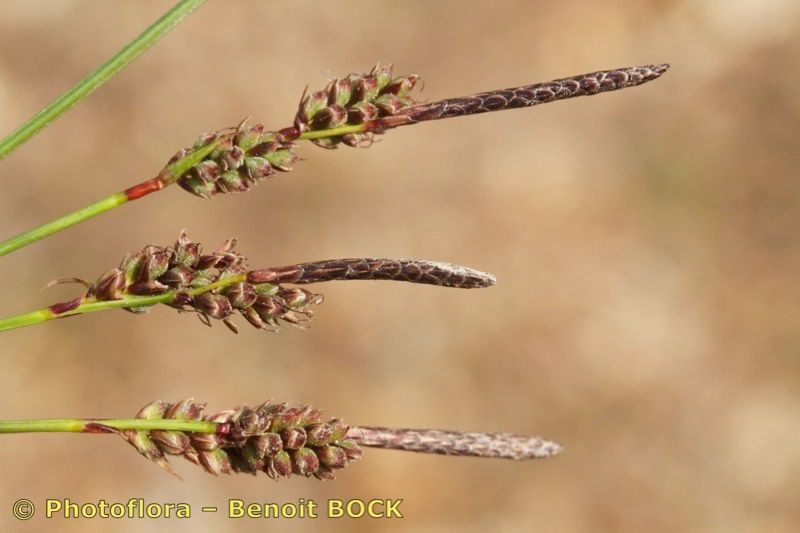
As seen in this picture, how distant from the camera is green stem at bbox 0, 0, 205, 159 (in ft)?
4.97

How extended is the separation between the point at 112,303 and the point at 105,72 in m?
0.41

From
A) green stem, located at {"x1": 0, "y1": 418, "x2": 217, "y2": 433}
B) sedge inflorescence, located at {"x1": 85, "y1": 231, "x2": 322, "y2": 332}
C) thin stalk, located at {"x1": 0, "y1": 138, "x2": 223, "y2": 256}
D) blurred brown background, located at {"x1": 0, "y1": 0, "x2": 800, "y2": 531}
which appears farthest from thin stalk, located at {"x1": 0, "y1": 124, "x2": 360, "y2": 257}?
blurred brown background, located at {"x1": 0, "y1": 0, "x2": 800, "y2": 531}

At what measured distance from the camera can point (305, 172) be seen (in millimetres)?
6367

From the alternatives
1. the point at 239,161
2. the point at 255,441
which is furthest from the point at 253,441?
the point at 239,161

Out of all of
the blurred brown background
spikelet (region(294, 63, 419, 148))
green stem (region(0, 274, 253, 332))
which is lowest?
green stem (region(0, 274, 253, 332))

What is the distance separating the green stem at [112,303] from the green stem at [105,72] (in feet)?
0.94

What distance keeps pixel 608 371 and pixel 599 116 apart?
2061 millimetres

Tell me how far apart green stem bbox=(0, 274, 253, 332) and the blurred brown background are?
4.32 meters

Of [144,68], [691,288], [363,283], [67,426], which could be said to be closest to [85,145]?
[144,68]

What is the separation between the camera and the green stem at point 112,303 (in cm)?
150

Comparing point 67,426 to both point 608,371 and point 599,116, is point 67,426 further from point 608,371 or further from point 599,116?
point 599,116

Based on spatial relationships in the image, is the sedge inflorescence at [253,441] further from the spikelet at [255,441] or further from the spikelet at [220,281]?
the spikelet at [220,281]

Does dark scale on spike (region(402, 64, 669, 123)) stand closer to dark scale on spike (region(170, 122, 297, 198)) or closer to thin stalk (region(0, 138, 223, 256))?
dark scale on spike (region(170, 122, 297, 198))

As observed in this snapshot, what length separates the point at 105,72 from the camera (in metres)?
1.52
